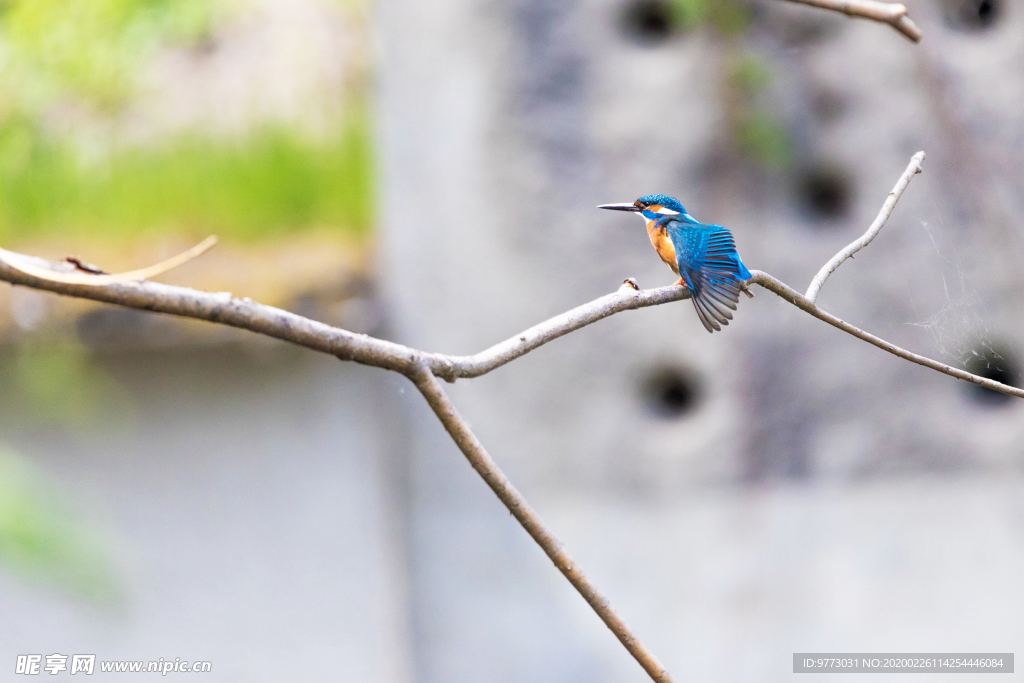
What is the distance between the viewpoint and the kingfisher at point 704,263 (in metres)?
0.89

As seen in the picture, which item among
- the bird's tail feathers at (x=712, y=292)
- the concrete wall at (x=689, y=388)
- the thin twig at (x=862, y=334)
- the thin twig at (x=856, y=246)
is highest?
the concrete wall at (x=689, y=388)

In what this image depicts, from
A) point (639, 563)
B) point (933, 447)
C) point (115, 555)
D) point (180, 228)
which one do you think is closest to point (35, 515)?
point (115, 555)

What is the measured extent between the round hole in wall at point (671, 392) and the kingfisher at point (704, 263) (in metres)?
1.87

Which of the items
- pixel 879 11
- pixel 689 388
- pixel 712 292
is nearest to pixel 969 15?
pixel 689 388

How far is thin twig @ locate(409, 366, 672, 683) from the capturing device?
677mm

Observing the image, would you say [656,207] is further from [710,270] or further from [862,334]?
[862,334]

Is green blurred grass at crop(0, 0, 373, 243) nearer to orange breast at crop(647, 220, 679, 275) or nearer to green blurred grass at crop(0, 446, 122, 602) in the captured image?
orange breast at crop(647, 220, 679, 275)

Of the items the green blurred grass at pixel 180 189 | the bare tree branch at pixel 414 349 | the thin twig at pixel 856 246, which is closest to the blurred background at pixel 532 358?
the green blurred grass at pixel 180 189

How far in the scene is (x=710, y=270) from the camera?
0.92m

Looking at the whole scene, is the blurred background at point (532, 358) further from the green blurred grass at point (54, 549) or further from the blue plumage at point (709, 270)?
the green blurred grass at point (54, 549)

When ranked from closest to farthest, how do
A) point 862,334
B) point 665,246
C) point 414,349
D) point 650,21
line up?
point 414,349, point 862,334, point 665,246, point 650,21

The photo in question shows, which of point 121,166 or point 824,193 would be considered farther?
point 824,193

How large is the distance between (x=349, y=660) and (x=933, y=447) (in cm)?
178

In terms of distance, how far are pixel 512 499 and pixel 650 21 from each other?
7.77ft
